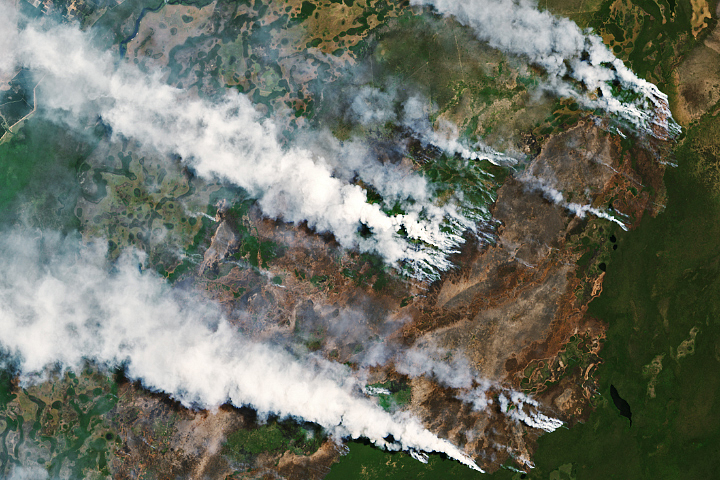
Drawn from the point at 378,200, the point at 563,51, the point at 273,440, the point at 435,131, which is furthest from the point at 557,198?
the point at 273,440

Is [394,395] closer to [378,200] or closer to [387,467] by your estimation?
[387,467]

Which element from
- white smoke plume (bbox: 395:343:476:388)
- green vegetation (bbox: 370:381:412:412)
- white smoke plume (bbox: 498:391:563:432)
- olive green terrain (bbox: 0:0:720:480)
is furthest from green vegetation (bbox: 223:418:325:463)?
white smoke plume (bbox: 498:391:563:432)

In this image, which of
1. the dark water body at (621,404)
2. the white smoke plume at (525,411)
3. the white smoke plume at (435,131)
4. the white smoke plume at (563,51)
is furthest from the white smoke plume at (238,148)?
the dark water body at (621,404)

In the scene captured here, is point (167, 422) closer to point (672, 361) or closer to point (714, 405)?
point (672, 361)

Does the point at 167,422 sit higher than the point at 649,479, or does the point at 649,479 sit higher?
the point at 649,479

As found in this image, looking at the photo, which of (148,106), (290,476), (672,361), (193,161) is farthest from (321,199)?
(672,361)

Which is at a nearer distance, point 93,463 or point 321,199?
point 321,199
